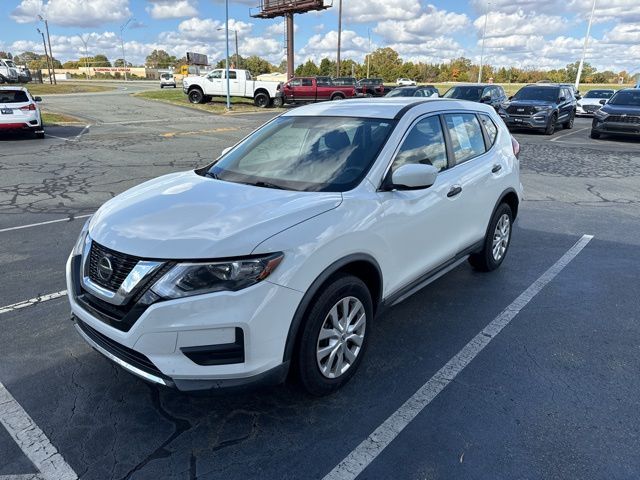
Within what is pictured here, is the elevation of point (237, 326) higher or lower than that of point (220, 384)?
higher

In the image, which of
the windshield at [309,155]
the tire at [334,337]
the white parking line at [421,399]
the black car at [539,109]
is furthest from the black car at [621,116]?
the tire at [334,337]

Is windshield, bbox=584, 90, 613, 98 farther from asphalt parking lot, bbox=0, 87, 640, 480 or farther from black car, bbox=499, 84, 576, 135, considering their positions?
asphalt parking lot, bbox=0, 87, 640, 480

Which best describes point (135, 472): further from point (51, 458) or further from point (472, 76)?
point (472, 76)

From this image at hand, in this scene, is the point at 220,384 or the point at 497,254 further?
the point at 497,254

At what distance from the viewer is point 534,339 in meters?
3.76

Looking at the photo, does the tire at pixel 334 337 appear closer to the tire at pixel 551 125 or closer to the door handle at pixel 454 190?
the door handle at pixel 454 190

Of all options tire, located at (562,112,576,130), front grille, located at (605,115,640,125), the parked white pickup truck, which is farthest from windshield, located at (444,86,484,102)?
the parked white pickup truck

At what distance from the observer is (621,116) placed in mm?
16266

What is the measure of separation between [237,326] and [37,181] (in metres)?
8.98

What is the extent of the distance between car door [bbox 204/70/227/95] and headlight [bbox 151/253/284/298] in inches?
1157

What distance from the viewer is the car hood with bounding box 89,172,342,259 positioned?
2439mm

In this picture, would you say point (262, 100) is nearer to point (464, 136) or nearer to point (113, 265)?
point (464, 136)

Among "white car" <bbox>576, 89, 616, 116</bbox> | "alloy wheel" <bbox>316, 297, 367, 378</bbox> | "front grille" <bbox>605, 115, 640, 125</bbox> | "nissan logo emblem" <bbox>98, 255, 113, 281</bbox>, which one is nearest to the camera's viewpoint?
"nissan logo emblem" <bbox>98, 255, 113, 281</bbox>

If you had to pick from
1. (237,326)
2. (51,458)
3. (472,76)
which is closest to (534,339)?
(237,326)
